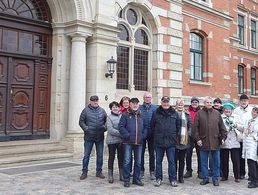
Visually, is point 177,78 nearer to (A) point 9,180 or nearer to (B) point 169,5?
(B) point 169,5

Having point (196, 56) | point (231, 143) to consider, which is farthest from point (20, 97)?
point (196, 56)

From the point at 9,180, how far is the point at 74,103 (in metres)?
3.74

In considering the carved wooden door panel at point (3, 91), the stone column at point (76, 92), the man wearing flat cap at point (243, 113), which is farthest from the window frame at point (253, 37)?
the carved wooden door panel at point (3, 91)

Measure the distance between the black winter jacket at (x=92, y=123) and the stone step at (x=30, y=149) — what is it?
98.3 inches

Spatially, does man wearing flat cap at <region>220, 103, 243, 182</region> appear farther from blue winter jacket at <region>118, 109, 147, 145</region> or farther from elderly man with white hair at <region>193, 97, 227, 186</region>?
blue winter jacket at <region>118, 109, 147, 145</region>

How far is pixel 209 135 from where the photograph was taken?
7453 mm

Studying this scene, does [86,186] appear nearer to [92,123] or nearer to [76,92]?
[92,123]

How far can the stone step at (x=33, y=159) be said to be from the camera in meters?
8.88

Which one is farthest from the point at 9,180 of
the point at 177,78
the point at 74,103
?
the point at 177,78

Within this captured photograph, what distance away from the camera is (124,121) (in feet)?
23.7

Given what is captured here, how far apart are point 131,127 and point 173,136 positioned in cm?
84

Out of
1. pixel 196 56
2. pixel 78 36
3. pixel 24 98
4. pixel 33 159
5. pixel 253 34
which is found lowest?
pixel 33 159

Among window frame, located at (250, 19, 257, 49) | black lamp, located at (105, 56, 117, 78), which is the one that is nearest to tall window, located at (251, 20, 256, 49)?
window frame, located at (250, 19, 257, 49)

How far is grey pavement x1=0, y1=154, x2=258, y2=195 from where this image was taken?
660 centimetres
